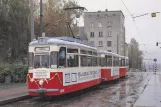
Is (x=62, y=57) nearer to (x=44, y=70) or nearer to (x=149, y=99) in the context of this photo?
(x=44, y=70)

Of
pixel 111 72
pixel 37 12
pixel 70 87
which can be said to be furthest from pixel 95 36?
pixel 70 87

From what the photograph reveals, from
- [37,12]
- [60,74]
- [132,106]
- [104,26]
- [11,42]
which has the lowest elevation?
[132,106]

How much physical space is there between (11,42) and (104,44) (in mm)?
66433

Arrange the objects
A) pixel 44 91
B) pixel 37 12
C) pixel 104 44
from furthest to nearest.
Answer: pixel 104 44 → pixel 37 12 → pixel 44 91

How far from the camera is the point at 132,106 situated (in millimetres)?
13453

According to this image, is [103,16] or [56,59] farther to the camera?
[103,16]

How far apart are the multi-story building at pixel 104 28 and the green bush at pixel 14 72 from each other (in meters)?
69.1

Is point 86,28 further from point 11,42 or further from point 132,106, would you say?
point 132,106

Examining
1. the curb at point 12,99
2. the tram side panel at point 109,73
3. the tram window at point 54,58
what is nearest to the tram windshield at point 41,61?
the tram window at point 54,58

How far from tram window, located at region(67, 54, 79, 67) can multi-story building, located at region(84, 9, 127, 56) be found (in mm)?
75896

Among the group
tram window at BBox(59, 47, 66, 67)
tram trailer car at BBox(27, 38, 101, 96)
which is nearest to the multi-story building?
tram trailer car at BBox(27, 38, 101, 96)

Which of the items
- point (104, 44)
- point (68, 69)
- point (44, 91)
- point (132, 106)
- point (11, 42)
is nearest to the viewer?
point (132, 106)

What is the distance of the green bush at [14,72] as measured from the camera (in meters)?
23.6

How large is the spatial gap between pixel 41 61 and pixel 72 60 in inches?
75.7
